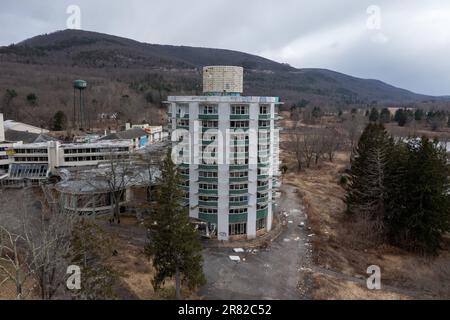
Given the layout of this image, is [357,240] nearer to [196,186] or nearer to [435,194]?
[435,194]

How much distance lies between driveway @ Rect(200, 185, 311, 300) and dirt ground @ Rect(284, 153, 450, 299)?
47.4 inches

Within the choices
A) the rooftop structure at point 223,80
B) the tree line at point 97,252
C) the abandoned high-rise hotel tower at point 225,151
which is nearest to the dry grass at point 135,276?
the tree line at point 97,252

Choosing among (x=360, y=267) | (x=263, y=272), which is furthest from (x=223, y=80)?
(x=360, y=267)

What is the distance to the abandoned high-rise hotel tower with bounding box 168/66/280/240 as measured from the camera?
30188 mm

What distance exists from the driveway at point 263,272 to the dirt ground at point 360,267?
1205 millimetres

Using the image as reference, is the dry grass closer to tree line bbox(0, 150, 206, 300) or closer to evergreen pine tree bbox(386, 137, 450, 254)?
tree line bbox(0, 150, 206, 300)

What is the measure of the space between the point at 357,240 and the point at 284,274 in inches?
425

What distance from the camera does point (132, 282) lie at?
78.5ft

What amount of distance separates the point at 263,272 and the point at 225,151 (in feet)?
35.7

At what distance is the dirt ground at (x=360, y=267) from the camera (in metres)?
24.0

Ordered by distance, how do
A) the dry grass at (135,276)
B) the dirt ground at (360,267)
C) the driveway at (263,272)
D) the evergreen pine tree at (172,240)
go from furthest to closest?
1. the dirt ground at (360,267)
2. the driveway at (263,272)
3. the dry grass at (135,276)
4. the evergreen pine tree at (172,240)

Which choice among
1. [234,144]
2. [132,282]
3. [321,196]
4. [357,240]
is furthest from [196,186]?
[321,196]

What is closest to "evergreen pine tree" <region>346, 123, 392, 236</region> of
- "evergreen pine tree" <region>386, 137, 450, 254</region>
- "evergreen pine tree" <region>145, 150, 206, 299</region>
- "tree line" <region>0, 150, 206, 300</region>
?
"evergreen pine tree" <region>386, 137, 450, 254</region>

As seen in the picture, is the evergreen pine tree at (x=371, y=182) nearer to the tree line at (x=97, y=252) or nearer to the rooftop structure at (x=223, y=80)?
the rooftop structure at (x=223, y=80)
